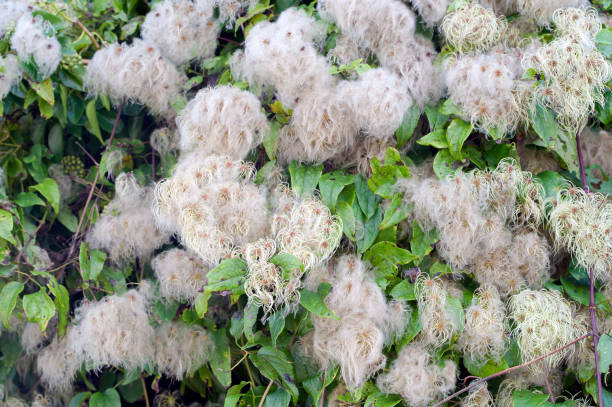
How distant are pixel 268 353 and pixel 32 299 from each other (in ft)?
2.21

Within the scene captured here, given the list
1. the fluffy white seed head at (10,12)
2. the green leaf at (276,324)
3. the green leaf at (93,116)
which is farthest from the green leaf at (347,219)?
the fluffy white seed head at (10,12)

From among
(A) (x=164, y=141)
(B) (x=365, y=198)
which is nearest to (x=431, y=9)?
(B) (x=365, y=198)

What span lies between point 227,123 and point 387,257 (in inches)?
20.5

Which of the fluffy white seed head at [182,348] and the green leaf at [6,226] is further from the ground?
the green leaf at [6,226]

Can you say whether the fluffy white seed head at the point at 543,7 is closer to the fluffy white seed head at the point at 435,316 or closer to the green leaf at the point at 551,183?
the green leaf at the point at 551,183

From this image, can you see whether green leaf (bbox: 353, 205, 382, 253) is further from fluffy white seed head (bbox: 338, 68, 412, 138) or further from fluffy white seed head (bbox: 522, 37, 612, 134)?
fluffy white seed head (bbox: 522, 37, 612, 134)

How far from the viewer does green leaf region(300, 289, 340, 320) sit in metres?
1.28

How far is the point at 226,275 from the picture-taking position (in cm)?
129

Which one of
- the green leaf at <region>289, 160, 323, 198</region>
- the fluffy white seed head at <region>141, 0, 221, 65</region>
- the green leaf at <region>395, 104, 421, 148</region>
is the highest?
the fluffy white seed head at <region>141, 0, 221, 65</region>

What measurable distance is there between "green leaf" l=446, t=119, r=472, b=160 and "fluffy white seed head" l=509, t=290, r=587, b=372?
1.23 feet

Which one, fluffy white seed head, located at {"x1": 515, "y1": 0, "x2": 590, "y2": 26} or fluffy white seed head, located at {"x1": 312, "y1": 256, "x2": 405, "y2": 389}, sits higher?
fluffy white seed head, located at {"x1": 515, "y1": 0, "x2": 590, "y2": 26}

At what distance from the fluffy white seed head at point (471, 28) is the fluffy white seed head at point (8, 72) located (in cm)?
124

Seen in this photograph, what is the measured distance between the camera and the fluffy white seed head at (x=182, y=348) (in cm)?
160

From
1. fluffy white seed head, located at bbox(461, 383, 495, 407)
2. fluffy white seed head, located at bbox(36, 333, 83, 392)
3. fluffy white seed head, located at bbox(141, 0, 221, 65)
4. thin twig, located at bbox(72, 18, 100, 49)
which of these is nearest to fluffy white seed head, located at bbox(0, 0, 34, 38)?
thin twig, located at bbox(72, 18, 100, 49)
